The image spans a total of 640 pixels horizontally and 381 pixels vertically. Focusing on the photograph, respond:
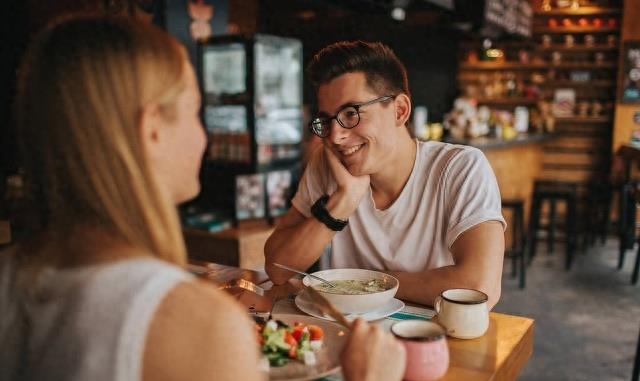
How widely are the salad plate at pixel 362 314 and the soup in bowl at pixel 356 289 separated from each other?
13 mm

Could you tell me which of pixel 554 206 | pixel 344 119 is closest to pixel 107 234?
pixel 344 119

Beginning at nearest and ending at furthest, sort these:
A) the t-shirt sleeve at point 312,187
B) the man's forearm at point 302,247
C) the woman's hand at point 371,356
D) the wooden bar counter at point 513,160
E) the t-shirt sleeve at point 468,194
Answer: the woman's hand at point 371,356, the t-shirt sleeve at point 468,194, the man's forearm at point 302,247, the t-shirt sleeve at point 312,187, the wooden bar counter at point 513,160

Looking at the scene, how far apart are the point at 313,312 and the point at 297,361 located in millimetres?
280

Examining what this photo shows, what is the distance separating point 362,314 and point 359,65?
0.81m

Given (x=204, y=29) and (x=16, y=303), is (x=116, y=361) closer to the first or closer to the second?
(x=16, y=303)

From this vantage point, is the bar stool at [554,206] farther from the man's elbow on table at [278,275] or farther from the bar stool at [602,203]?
the man's elbow on table at [278,275]

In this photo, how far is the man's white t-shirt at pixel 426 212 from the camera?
5.98ft

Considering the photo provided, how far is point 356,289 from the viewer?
159cm

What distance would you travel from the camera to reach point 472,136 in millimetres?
5980

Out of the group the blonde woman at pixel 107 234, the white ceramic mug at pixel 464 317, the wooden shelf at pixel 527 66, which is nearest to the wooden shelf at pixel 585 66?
the wooden shelf at pixel 527 66

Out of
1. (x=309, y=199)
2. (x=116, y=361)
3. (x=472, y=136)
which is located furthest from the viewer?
(x=472, y=136)

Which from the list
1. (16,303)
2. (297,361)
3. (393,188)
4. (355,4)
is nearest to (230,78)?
(355,4)

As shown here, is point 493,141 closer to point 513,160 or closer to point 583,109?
point 513,160

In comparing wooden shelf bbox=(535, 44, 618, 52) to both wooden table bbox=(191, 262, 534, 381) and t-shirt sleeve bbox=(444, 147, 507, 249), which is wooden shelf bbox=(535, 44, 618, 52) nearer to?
t-shirt sleeve bbox=(444, 147, 507, 249)
